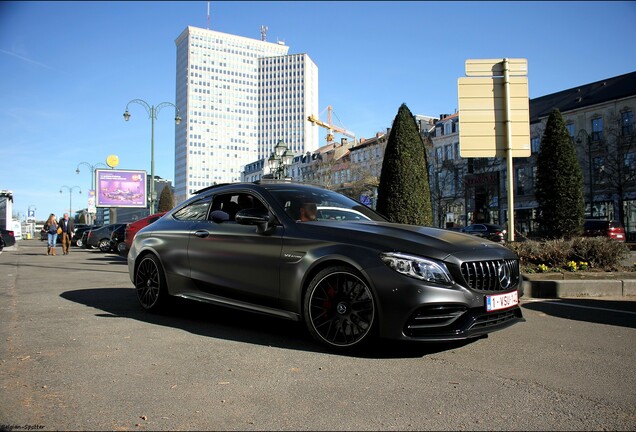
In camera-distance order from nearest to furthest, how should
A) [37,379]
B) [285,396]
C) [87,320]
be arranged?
[285,396]
[37,379]
[87,320]

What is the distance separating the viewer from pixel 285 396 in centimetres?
306

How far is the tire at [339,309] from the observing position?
3859mm

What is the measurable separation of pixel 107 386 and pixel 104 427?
0.73m

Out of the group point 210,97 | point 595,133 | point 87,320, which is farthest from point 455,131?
point 210,97

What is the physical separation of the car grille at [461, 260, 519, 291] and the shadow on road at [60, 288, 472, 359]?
687mm

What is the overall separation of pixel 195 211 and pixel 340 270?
2502 mm

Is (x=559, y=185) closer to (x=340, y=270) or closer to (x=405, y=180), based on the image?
(x=405, y=180)

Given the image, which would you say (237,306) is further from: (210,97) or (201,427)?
(210,97)

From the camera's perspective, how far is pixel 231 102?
16725 cm

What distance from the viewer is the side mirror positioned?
4.63 m

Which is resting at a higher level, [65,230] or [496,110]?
[496,110]

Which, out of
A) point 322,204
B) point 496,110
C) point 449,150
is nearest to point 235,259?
point 322,204

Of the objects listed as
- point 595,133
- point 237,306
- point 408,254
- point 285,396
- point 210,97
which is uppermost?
point 210,97

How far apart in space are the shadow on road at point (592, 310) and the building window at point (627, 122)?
39.0 meters
